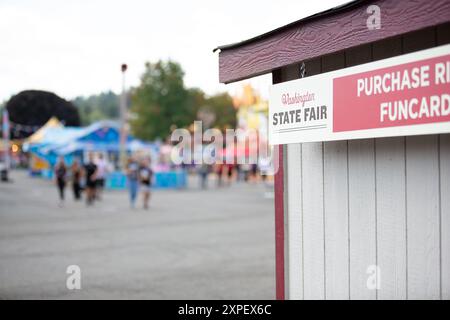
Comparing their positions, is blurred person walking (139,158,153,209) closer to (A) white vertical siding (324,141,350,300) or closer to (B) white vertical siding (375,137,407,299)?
(A) white vertical siding (324,141,350,300)

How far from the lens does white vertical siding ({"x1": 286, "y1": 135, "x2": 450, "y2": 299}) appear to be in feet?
10.6

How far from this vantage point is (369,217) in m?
3.62

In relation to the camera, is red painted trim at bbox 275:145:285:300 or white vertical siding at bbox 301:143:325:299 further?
red painted trim at bbox 275:145:285:300

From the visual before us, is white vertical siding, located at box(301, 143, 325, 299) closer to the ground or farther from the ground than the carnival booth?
closer to the ground

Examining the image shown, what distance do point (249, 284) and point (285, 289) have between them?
9.81 ft

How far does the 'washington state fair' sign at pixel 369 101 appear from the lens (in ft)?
9.31

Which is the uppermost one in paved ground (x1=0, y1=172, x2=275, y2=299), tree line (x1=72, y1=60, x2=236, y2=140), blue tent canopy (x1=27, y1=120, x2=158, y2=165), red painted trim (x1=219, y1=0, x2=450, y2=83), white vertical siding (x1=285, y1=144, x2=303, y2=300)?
tree line (x1=72, y1=60, x2=236, y2=140)

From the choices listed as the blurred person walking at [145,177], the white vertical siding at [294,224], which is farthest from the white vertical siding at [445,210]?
the blurred person walking at [145,177]

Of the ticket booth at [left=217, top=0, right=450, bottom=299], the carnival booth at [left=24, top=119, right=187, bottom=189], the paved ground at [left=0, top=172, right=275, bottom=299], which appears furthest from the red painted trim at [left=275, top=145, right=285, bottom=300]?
the carnival booth at [left=24, top=119, right=187, bottom=189]

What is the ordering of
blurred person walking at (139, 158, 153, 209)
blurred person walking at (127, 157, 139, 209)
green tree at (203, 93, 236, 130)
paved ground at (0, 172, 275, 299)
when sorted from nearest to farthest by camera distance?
paved ground at (0, 172, 275, 299) < blurred person walking at (139, 158, 153, 209) < blurred person walking at (127, 157, 139, 209) < green tree at (203, 93, 236, 130)

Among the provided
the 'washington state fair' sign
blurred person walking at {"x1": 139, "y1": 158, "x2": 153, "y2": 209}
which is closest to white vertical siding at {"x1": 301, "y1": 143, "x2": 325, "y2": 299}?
the 'washington state fair' sign

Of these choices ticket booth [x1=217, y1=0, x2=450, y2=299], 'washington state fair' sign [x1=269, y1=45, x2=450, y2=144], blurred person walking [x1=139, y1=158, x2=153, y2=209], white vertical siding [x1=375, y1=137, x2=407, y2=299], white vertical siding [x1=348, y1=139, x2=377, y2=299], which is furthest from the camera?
blurred person walking [x1=139, y1=158, x2=153, y2=209]

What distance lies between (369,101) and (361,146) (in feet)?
1.78

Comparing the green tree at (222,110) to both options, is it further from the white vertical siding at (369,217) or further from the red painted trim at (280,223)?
the white vertical siding at (369,217)
